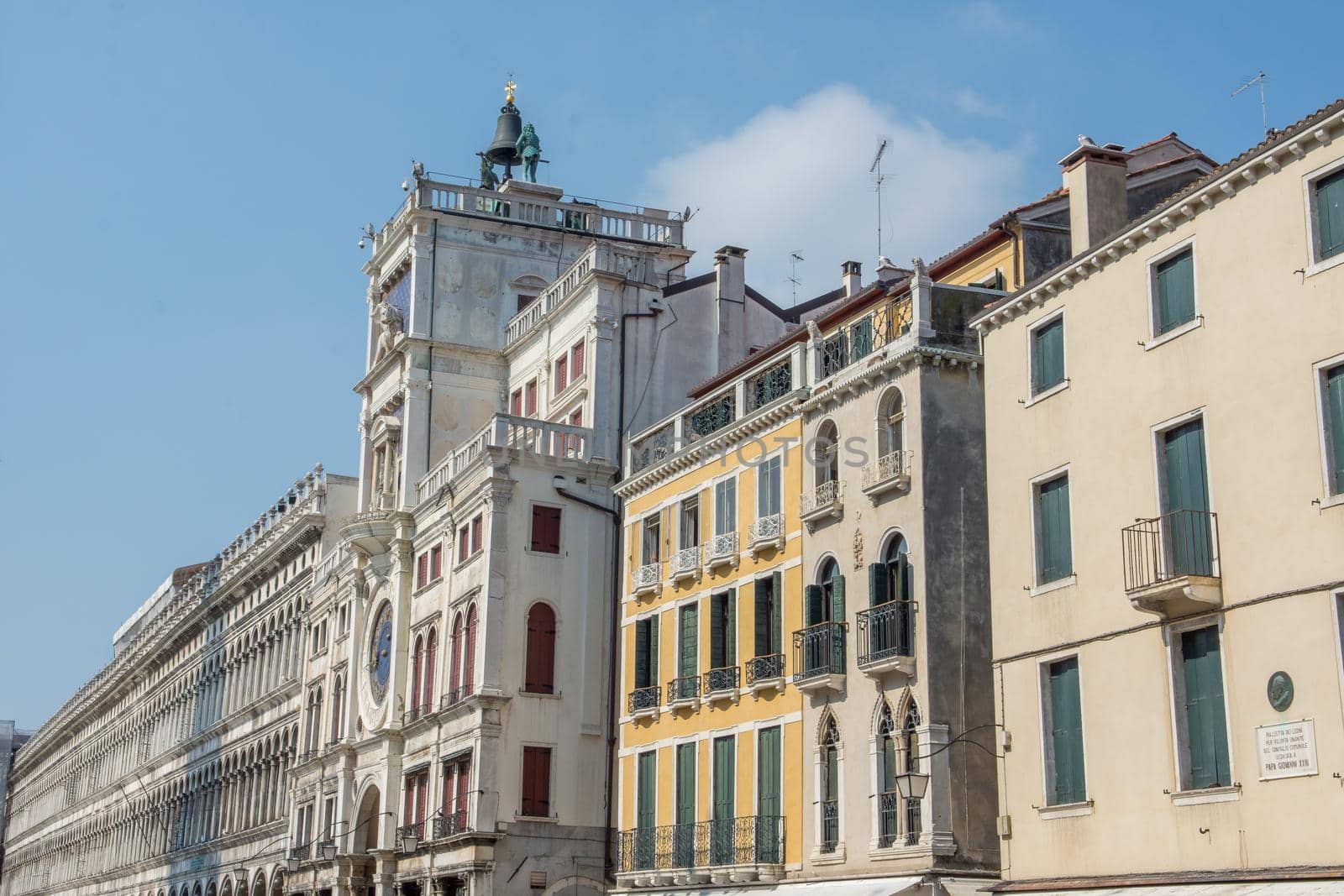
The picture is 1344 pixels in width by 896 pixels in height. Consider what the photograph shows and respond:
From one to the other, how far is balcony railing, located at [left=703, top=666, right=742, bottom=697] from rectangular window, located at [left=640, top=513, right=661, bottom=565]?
4.29 meters

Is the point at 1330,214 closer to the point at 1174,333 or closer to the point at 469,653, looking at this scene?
the point at 1174,333

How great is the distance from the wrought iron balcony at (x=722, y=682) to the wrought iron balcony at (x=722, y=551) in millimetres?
2043

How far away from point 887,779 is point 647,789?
928 centimetres

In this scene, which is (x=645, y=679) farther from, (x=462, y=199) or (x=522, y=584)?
(x=462, y=199)

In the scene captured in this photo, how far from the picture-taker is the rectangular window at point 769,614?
32969 mm

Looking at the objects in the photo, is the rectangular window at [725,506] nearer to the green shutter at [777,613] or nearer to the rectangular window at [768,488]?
the rectangular window at [768,488]

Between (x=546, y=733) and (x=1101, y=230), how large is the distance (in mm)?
20222

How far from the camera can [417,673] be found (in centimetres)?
4775

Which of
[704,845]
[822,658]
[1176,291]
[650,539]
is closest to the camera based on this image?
[1176,291]

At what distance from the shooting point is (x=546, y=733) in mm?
42406

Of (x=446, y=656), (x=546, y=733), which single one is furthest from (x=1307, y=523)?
(x=446, y=656)

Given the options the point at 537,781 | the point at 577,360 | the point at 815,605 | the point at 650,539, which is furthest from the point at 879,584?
the point at 577,360

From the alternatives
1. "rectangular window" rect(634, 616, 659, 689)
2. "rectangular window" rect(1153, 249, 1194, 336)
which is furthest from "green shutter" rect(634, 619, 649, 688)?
"rectangular window" rect(1153, 249, 1194, 336)

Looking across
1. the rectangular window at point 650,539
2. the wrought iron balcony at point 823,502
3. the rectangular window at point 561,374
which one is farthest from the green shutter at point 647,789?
the rectangular window at point 561,374
